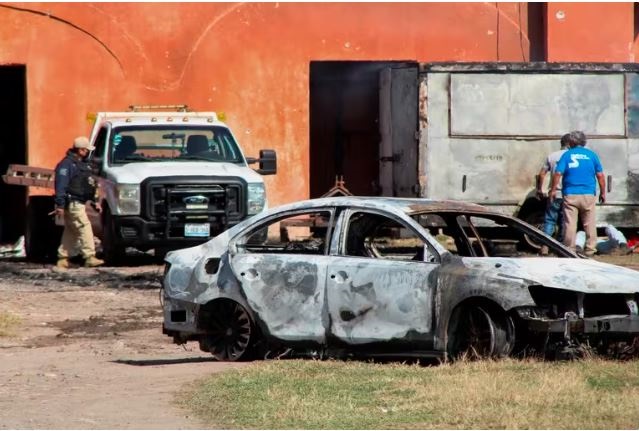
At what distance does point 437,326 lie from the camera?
37.2 feet

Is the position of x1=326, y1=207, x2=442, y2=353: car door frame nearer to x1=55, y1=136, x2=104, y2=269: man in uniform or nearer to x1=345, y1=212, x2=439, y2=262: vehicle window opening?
x1=345, y1=212, x2=439, y2=262: vehicle window opening

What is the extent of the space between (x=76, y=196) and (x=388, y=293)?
1072 cm

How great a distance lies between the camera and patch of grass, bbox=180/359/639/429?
9047 millimetres

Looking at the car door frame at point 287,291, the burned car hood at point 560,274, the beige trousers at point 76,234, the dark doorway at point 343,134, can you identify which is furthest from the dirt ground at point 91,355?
the dark doorway at point 343,134

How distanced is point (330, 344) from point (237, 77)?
15.3 m

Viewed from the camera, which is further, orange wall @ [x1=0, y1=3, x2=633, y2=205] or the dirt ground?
orange wall @ [x1=0, y1=3, x2=633, y2=205]

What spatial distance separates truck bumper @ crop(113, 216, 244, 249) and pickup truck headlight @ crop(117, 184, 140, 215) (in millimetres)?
95

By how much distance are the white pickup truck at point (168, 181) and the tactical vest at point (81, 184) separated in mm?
210

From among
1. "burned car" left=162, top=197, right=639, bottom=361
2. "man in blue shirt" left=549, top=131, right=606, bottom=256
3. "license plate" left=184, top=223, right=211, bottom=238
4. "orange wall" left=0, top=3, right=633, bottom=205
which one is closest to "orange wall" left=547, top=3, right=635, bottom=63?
"orange wall" left=0, top=3, right=633, bottom=205

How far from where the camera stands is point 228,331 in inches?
487

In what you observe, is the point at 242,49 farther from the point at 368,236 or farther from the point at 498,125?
the point at 368,236

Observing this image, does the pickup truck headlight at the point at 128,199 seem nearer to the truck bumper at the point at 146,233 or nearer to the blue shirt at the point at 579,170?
the truck bumper at the point at 146,233

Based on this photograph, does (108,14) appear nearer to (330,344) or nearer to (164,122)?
(164,122)

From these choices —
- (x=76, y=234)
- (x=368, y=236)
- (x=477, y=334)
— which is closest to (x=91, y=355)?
(x=368, y=236)
